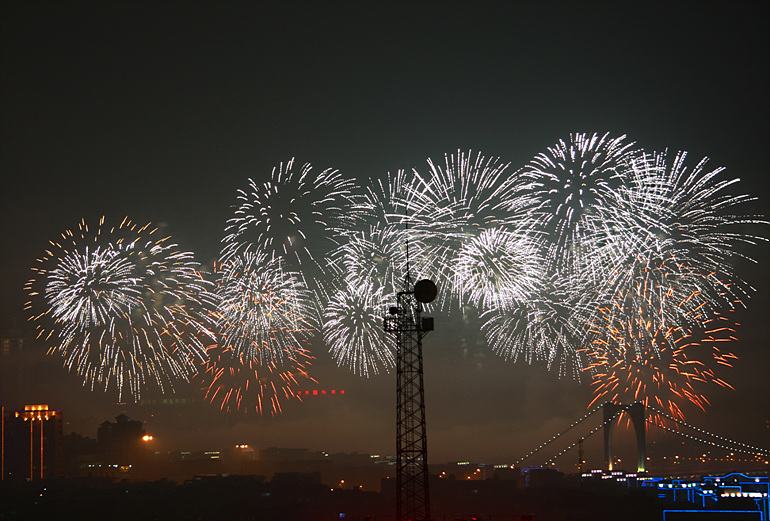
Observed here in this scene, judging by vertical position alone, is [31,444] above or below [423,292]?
below

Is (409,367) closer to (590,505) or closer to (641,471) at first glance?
(590,505)

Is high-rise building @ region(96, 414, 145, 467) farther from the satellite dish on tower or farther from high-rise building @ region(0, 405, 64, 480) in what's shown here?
the satellite dish on tower

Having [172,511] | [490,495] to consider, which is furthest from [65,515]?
[490,495]

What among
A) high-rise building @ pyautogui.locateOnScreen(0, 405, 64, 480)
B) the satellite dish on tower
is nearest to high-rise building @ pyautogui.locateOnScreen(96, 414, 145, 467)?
high-rise building @ pyautogui.locateOnScreen(0, 405, 64, 480)

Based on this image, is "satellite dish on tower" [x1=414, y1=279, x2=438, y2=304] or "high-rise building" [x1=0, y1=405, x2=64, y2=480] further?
"high-rise building" [x1=0, y1=405, x2=64, y2=480]

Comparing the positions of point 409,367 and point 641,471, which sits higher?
point 409,367

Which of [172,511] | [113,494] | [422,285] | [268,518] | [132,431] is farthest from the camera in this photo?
[132,431]

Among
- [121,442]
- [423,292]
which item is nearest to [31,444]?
[121,442]

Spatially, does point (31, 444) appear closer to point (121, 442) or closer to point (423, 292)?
point (121, 442)

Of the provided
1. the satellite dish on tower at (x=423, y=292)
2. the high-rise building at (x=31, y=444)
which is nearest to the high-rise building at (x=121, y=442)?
the high-rise building at (x=31, y=444)
